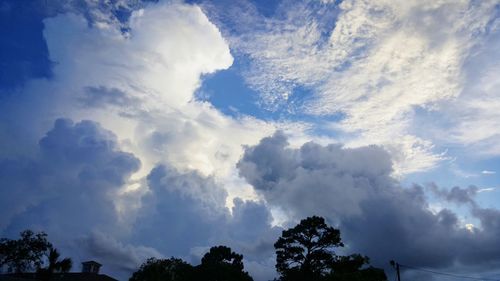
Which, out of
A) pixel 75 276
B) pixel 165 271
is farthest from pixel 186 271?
pixel 75 276

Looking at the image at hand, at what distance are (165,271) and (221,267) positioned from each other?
395 inches

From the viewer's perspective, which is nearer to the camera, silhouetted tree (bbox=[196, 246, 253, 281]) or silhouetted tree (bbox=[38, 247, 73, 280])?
silhouetted tree (bbox=[38, 247, 73, 280])

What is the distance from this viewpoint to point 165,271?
66688 millimetres

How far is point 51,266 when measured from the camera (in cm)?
5256

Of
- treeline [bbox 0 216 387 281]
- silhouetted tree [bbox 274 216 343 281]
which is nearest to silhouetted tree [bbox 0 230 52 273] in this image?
treeline [bbox 0 216 387 281]

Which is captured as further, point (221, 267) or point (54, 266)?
point (221, 267)

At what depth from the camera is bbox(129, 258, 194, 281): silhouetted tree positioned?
64125 mm

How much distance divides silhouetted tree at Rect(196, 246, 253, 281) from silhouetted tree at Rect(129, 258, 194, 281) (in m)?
2.25

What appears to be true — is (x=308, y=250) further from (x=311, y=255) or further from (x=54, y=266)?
(x=54, y=266)

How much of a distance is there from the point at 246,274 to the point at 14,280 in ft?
137

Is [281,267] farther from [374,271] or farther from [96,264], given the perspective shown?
[96,264]

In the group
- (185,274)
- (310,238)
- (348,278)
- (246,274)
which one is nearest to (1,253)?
(185,274)

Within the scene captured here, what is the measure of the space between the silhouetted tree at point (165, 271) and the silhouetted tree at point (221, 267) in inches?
88.6

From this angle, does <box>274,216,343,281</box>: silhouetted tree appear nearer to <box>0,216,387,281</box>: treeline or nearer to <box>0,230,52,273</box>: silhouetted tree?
<box>0,216,387,281</box>: treeline
